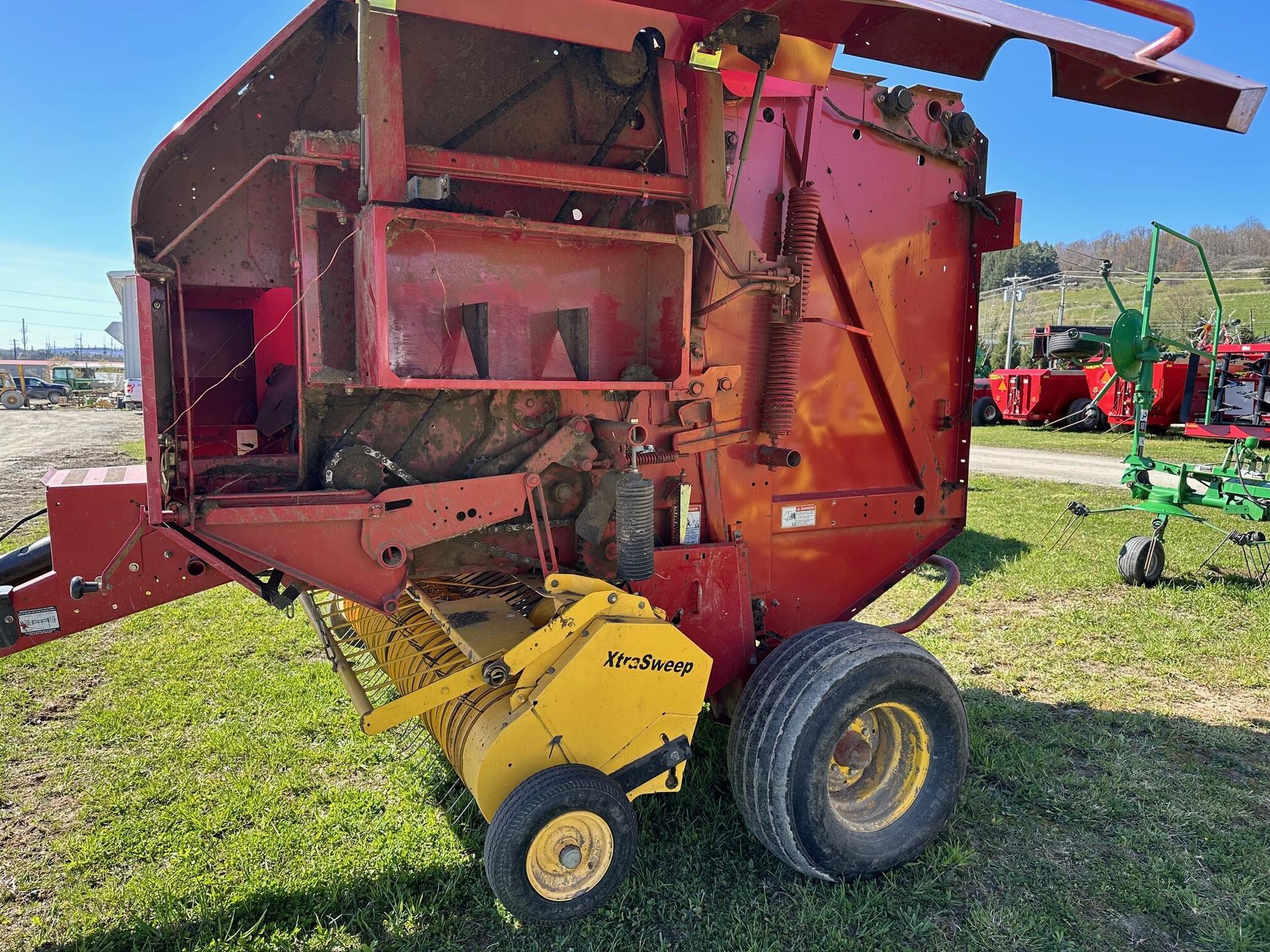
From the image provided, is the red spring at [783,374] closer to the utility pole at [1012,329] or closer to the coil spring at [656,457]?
the coil spring at [656,457]

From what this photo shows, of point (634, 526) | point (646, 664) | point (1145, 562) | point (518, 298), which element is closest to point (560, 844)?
point (646, 664)

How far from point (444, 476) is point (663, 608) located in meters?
1.05

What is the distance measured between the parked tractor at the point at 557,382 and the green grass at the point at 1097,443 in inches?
585

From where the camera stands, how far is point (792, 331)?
3373 mm

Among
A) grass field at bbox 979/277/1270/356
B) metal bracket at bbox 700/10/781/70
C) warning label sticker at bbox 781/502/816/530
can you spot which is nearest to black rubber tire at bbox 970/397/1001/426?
grass field at bbox 979/277/1270/356

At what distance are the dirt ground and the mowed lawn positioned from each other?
372 cm

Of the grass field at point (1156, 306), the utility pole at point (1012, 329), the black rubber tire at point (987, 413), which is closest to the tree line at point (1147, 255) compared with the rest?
the grass field at point (1156, 306)

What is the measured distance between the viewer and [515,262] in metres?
2.87

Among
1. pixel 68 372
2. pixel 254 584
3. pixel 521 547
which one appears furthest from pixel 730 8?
pixel 68 372

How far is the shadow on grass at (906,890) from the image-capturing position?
281cm

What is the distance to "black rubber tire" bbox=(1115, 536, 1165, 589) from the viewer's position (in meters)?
6.92

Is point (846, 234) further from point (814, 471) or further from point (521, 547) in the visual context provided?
point (521, 547)

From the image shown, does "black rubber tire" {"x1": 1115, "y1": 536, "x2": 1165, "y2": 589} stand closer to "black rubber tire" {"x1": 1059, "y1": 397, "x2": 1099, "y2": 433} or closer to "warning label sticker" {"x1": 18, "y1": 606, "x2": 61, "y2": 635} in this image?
"warning label sticker" {"x1": 18, "y1": 606, "x2": 61, "y2": 635}

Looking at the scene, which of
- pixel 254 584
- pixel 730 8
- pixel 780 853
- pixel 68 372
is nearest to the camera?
pixel 730 8
